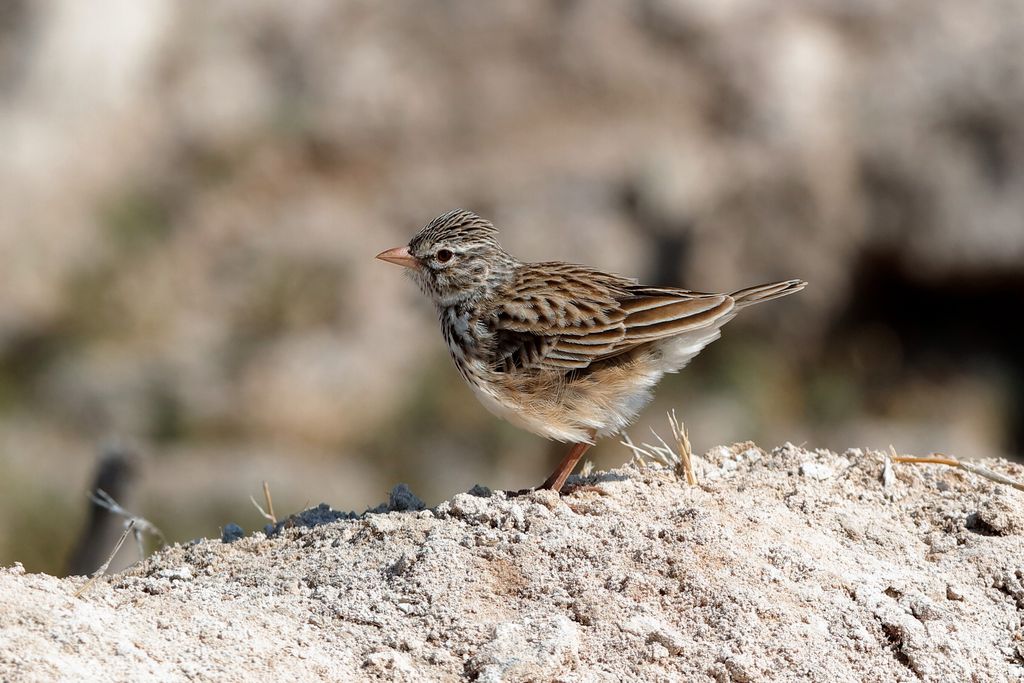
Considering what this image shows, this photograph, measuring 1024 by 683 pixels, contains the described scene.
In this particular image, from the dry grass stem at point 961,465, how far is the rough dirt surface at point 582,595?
11 cm

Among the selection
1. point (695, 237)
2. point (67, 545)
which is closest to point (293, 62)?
point (695, 237)

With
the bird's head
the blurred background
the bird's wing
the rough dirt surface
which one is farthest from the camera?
the blurred background

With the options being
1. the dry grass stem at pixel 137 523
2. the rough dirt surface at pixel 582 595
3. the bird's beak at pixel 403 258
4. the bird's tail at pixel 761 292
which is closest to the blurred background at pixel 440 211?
the dry grass stem at pixel 137 523

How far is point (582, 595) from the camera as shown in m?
4.80

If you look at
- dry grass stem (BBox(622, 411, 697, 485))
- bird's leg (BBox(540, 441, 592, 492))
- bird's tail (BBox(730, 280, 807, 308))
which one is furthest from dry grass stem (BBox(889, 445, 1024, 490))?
bird's leg (BBox(540, 441, 592, 492))

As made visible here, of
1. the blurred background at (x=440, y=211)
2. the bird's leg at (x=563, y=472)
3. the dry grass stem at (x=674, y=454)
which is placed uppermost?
the blurred background at (x=440, y=211)

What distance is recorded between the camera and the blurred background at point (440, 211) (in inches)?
553

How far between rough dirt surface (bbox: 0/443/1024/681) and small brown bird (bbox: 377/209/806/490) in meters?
0.45

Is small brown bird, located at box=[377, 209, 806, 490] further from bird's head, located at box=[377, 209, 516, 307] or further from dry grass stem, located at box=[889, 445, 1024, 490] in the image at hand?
dry grass stem, located at box=[889, 445, 1024, 490]

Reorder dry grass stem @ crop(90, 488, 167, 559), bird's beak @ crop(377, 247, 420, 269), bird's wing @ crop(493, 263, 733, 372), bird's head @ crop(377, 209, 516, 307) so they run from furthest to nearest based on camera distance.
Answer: bird's beak @ crop(377, 247, 420, 269) → bird's head @ crop(377, 209, 516, 307) → bird's wing @ crop(493, 263, 733, 372) → dry grass stem @ crop(90, 488, 167, 559)

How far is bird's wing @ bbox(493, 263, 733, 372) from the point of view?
605 centimetres

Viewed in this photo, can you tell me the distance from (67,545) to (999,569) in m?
9.25

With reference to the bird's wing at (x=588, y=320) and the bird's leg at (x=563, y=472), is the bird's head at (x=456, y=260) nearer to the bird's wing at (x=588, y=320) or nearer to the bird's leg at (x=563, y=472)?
the bird's wing at (x=588, y=320)

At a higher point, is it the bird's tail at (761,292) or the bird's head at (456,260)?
the bird's tail at (761,292)
